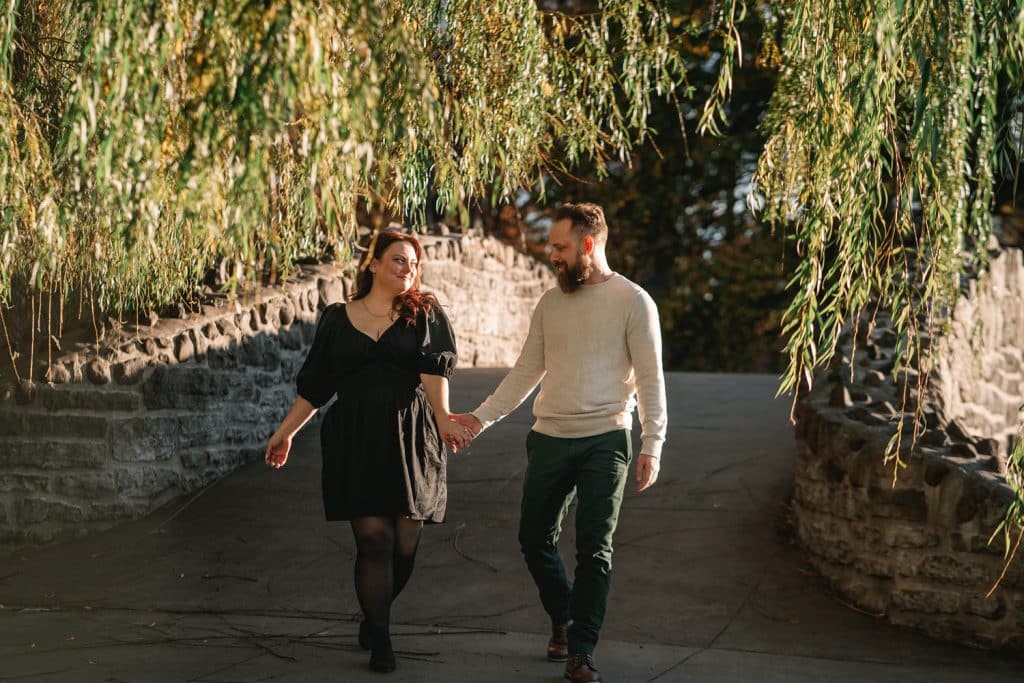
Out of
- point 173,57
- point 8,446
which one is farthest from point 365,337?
point 8,446

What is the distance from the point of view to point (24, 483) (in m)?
7.59

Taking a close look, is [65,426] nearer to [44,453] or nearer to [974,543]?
[44,453]

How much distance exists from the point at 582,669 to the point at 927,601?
1957mm

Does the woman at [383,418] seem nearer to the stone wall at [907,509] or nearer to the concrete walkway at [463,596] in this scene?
the concrete walkway at [463,596]

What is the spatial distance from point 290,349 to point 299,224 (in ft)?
10.8

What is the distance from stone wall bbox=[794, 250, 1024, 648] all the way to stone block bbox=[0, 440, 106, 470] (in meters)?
4.09

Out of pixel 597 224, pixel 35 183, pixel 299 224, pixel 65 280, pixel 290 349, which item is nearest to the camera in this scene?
pixel 35 183

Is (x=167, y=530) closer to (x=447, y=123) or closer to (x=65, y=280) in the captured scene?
(x=65, y=280)

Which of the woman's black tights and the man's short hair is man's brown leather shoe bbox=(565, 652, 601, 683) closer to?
the woman's black tights

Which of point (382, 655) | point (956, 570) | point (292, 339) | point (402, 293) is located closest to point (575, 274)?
point (402, 293)

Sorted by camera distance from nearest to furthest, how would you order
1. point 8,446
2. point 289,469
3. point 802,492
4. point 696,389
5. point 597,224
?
1. point 597,224
2. point 802,492
3. point 8,446
4. point 289,469
5. point 696,389

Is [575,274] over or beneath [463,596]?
over

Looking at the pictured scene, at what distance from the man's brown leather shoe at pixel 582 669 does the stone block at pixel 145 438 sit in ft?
12.7

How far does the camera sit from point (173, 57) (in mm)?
3553
